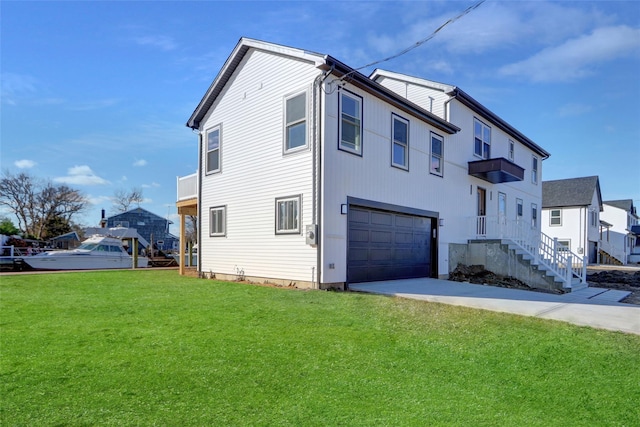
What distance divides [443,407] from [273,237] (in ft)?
26.3

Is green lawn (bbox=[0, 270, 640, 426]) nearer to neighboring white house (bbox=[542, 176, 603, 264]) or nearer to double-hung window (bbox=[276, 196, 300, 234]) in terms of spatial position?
double-hung window (bbox=[276, 196, 300, 234])

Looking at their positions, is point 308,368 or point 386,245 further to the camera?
point 386,245

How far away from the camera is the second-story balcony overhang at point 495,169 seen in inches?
573

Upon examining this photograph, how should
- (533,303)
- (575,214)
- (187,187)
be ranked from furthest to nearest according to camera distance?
1. (575,214)
2. (187,187)
3. (533,303)

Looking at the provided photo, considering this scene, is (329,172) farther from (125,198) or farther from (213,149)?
(125,198)

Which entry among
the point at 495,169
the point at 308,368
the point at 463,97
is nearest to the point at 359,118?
the point at 463,97

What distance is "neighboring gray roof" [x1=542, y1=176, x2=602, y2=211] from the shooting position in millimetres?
31781

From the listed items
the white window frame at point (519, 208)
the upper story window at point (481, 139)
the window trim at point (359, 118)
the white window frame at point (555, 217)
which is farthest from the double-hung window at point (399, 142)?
the white window frame at point (555, 217)

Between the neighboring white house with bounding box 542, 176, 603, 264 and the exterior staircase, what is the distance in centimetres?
2063

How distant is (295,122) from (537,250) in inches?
374

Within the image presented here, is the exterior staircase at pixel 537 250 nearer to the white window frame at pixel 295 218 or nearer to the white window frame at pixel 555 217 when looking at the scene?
the white window frame at pixel 295 218

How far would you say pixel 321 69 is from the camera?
941 centimetres

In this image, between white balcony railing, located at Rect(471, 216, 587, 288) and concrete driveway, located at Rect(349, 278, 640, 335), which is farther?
white balcony railing, located at Rect(471, 216, 587, 288)

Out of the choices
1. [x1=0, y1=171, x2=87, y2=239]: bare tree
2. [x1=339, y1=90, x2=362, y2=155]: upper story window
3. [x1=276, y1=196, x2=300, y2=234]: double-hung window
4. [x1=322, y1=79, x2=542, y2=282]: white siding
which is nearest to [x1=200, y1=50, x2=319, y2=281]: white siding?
[x1=276, y1=196, x2=300, y2=234]: double-hung window
